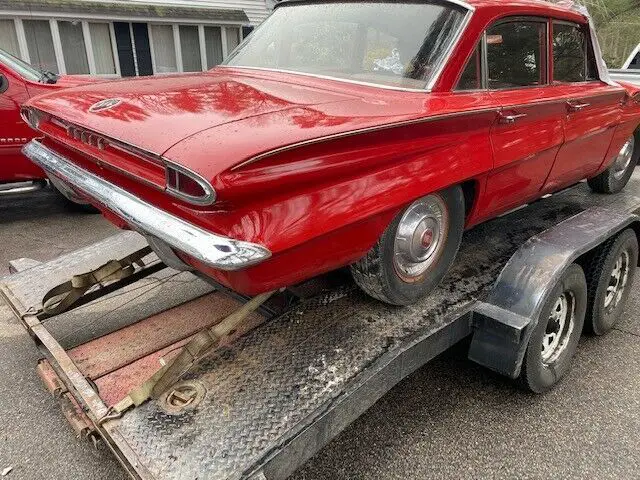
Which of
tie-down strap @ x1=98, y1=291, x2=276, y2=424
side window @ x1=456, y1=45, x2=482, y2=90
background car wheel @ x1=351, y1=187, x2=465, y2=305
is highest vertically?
side window @ x1=456, y1=45, x2=482, y2=90

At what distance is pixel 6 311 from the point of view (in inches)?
141

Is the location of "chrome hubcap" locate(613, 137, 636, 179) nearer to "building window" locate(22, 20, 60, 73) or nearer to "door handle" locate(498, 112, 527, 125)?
"door handle" locate(498, 112, 527, 125)

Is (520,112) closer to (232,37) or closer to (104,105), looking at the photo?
(104,105)

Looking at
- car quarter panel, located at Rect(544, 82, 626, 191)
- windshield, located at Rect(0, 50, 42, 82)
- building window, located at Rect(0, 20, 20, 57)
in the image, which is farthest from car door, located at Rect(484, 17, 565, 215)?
building window, located at Rect(0, 20, 20, 57)

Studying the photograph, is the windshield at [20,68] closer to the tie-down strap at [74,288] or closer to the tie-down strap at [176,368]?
the tie-down strap at [74,288]

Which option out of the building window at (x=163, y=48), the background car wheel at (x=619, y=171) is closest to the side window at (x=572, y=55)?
the background car wheel at (x=619, y=171)

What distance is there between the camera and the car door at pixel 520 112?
2.71m

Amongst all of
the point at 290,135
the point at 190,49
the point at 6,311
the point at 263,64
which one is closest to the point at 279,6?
the point at 263,64

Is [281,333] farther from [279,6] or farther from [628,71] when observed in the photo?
[628,71]

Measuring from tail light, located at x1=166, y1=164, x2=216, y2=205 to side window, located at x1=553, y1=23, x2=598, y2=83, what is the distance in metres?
2.67

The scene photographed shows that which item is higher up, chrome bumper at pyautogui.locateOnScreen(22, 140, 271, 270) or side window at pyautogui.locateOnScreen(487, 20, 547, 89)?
side window at pyautogui.locateOnScreen(487, 20, 547, 89)

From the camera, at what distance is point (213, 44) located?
546 inches

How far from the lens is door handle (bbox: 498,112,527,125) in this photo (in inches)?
103

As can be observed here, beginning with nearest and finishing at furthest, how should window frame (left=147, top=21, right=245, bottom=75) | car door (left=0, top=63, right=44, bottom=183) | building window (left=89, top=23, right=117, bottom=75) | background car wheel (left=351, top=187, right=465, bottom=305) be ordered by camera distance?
background car wheel (left=351, top=187, right=465, bottom=305) → car door (left=0, top=63, right=44, bottom=183) → building window (left=89, top=23, right=117, bottom=75) → window frame (left=147, top=21, right=245, bottom=75)
